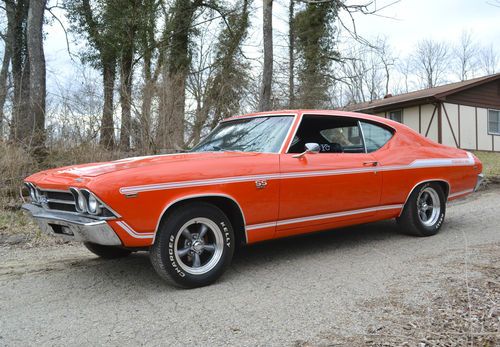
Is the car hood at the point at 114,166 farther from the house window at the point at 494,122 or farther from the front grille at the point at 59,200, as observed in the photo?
the house window at the point at 494,122

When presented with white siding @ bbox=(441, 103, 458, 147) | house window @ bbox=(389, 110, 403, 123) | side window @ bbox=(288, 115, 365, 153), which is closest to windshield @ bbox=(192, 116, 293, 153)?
side window @ bbox=(288, 115, 365, 153)

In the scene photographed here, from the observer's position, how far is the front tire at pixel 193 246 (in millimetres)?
3824

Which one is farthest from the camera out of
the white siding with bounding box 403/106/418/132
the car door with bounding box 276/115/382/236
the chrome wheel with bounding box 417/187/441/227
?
the white siding with bounding box 403/106/418/132

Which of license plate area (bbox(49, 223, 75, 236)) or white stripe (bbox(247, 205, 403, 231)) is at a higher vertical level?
license plate area (bbox(49, 223, 75, 236))

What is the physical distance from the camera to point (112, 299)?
3.83 m

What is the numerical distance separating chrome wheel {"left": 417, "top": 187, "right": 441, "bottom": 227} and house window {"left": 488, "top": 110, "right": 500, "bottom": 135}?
1940cm

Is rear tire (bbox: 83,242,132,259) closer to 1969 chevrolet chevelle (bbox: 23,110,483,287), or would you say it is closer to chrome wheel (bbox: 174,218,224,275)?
1969 chevrolet chevelle (bbox: 23,110,483,287)

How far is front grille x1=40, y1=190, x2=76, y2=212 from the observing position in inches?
154

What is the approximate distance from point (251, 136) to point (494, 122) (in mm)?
22115

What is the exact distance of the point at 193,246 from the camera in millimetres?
4039

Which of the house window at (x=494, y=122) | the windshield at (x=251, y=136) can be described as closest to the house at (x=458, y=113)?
the house window at (x=494, y=122)

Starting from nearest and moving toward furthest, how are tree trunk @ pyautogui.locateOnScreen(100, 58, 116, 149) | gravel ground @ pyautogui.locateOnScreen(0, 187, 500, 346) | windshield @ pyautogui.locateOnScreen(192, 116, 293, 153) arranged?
gravel ground @ pyautogui.locateOnScreen(0, 187, 500, 346), windshield @ pyautogui.locateOnScreen(192, 116, 293, 153), tree trunk @ pyautogui.locateOnScreen(100, 58, 116, 149)

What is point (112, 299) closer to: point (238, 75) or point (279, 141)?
point (279, 141)

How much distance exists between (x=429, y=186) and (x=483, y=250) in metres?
1.21
